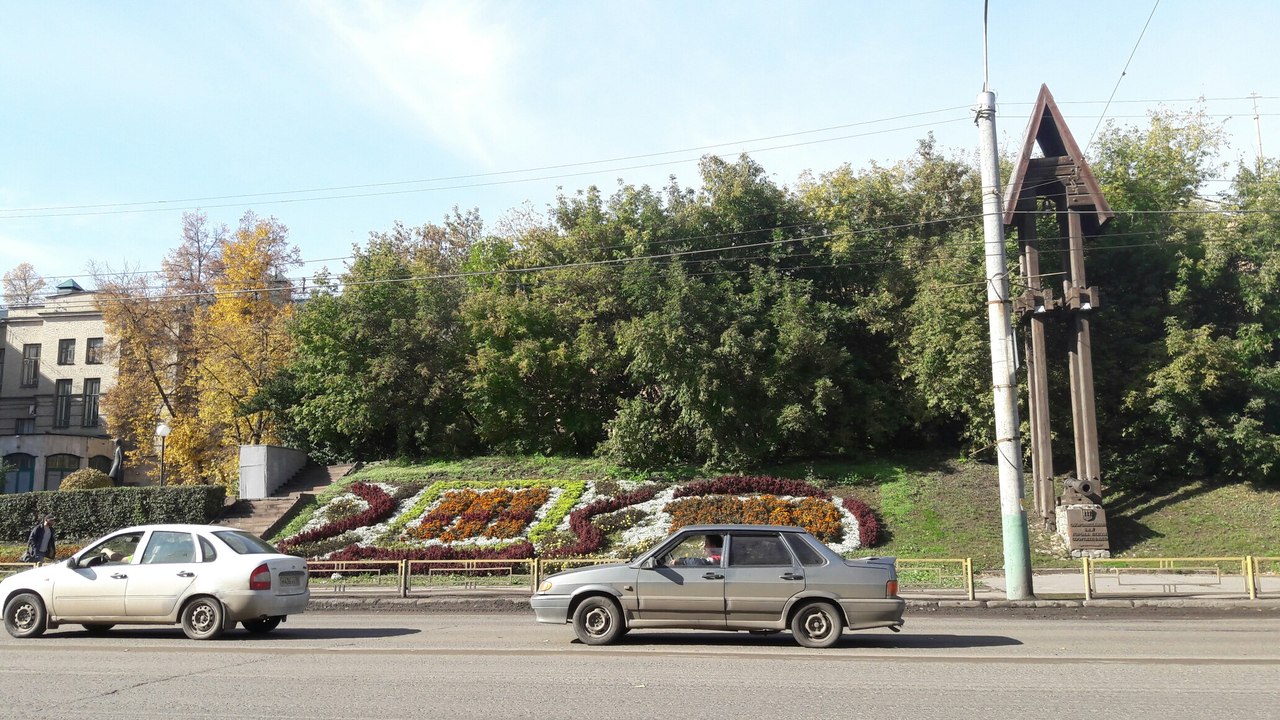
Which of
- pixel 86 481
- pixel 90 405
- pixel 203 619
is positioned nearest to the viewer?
pixel 203 619

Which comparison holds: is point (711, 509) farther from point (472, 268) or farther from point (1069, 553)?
point (472, 268)

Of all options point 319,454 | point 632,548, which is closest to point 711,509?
point 632,548

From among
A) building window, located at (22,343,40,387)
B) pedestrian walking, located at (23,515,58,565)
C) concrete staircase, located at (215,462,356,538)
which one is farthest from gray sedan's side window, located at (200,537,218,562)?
building window, located at (22,343,40,387)

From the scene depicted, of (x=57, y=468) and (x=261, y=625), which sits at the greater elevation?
(x=57, y=468)

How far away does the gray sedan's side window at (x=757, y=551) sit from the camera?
12.0 metres

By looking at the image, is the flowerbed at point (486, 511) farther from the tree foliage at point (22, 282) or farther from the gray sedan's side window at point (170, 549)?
the tree foliage at point (22, 282)

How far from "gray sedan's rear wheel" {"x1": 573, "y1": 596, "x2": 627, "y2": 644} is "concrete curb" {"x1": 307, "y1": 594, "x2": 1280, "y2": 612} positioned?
21.9ft

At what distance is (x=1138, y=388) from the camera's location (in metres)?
29.8

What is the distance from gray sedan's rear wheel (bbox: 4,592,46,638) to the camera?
13.2 meters

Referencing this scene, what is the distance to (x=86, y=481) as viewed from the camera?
116 ft

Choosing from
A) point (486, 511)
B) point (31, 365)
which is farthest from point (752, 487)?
point (31, 365)

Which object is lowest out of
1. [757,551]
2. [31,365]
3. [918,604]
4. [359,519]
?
[918,604]

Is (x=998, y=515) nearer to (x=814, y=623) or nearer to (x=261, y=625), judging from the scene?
(x=814, y=623)

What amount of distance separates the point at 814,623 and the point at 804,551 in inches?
34.8
